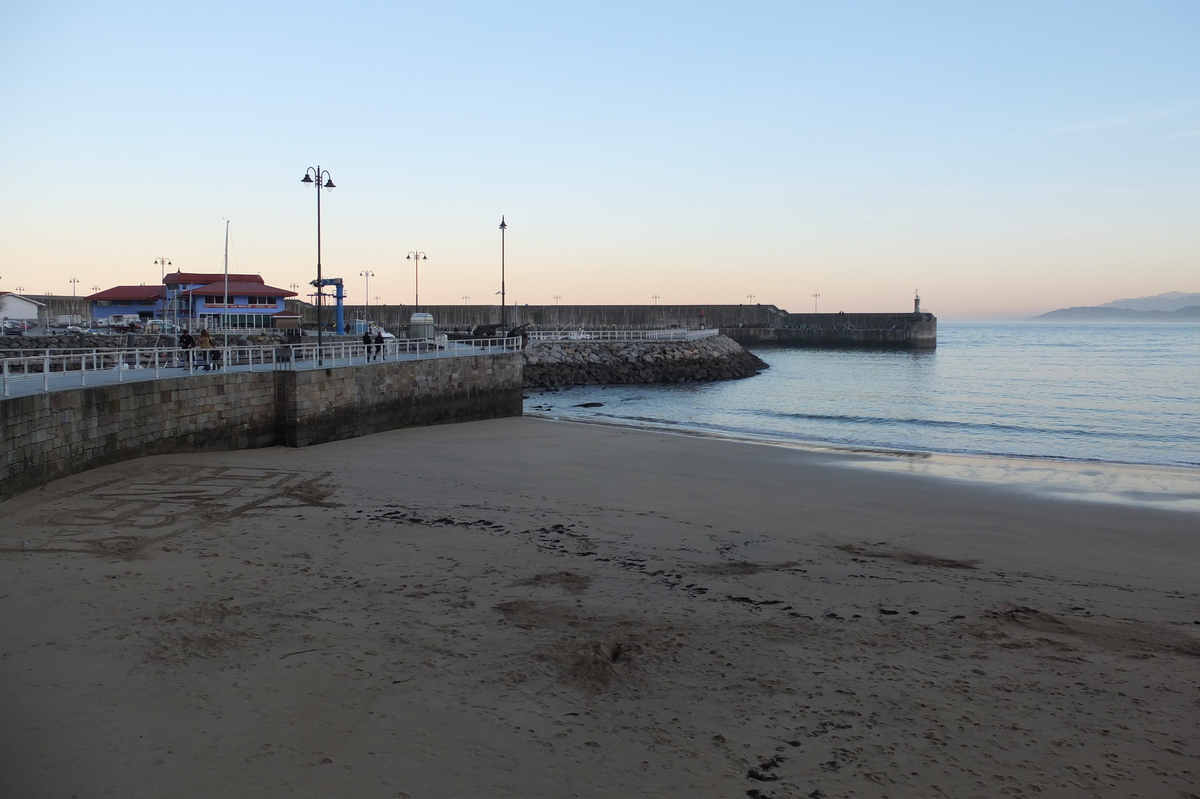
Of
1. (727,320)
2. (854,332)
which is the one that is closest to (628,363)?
(854,332)

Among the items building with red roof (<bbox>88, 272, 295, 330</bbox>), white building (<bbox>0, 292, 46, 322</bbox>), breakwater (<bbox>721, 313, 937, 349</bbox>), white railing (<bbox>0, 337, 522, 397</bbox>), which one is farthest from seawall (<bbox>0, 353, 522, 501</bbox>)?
breakwater (<bbox>721, 313, 937, 349</bbox>)

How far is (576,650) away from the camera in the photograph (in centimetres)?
665

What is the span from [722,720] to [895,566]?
16.1 ft

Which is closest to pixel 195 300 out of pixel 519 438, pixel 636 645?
pixel 519 438

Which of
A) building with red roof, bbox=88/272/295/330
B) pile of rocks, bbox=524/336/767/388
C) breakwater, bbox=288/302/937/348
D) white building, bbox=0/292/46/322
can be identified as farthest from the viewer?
breakwater, bbox=288/302/937/348

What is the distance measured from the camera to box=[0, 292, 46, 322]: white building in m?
75.1

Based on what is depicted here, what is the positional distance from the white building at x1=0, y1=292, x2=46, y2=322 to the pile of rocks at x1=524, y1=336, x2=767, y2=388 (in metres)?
55.7

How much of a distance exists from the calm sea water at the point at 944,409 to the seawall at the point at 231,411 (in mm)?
6314

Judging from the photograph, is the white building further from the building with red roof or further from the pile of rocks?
the pile of rocks

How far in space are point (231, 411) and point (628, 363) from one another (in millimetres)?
36613

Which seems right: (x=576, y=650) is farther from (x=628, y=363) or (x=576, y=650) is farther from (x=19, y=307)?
(x=19, y=307)

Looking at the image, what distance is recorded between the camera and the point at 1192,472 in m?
18.9

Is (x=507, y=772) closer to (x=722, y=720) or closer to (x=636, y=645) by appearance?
(x=722, y=720)

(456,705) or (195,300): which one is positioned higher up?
(195,300)
